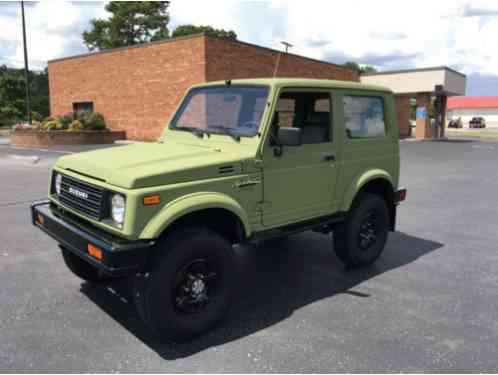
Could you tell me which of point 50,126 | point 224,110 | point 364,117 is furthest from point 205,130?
point 50,126

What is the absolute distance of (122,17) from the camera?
45.5 metres

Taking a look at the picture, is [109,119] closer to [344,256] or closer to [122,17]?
[344,256]

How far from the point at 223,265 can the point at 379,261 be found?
2628mm

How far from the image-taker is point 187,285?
11.6ft

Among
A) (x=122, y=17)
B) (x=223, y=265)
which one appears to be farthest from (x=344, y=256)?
(x=122, y=17)

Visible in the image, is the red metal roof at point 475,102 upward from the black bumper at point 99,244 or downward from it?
upward

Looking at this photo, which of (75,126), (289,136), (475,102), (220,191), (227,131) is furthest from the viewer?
(475,102)

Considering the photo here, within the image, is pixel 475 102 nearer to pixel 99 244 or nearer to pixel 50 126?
pixel 50 126

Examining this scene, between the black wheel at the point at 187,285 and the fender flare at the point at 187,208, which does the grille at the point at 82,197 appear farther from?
the black wheel at the point at 187,285

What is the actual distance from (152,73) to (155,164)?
62.8ft

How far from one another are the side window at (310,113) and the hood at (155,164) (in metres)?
0.88

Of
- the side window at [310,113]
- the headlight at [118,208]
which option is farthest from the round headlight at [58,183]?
the side window at [310,113]

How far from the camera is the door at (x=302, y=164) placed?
4.02 m

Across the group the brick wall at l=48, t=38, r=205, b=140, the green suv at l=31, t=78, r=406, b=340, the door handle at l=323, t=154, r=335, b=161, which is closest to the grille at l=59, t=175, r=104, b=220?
the green suv at l=31, t=78, r=406, b=340
